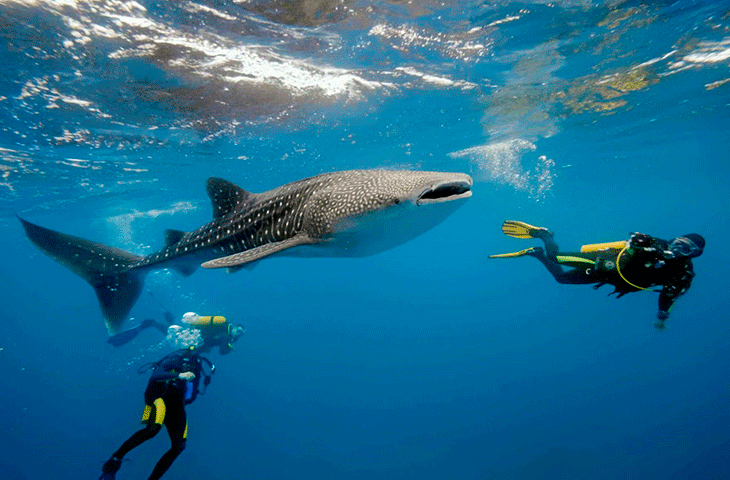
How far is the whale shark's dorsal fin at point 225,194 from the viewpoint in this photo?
495cm

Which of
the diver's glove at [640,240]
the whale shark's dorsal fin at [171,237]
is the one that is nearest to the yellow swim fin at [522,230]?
the diver's glove at [640,240]

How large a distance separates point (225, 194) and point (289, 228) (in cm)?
161

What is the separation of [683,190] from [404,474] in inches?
2465

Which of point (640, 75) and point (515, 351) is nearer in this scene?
point (640, 75)

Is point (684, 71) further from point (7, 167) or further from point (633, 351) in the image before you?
point (633, 351)

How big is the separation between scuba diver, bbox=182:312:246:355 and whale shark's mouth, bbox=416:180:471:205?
9.35 metres

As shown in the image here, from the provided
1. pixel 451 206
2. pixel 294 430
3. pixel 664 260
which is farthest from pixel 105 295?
pixel 294 430

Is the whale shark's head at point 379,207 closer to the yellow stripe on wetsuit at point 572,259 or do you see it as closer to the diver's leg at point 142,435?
the yellow stripe on wetsuit at point 572,259

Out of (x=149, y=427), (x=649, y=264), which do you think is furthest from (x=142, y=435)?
(x=649, y=264)

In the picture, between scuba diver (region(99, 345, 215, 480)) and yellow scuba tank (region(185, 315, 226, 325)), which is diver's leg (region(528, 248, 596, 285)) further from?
yellow scuba tank (region(185, 315, 226, 325))

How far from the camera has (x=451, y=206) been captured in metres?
2.80

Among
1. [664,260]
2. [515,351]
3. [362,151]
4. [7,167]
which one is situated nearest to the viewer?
[664,260]

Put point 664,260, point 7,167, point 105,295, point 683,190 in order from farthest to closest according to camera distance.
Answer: point 683,190 → point 7,167 → point 105,295 → point 664,260

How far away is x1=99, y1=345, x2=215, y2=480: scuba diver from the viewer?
514 cm
